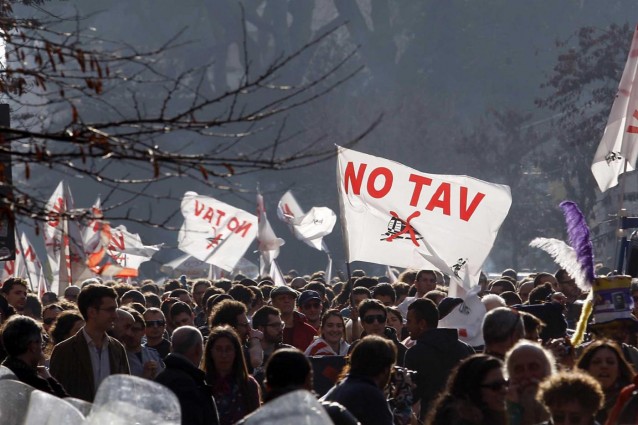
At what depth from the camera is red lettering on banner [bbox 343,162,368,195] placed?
41.5 ft

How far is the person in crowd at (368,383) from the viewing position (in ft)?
21.5

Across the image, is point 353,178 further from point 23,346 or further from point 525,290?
point 23,346

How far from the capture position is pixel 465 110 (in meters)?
70.6

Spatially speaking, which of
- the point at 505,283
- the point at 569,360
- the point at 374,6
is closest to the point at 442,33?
the point at 374,6

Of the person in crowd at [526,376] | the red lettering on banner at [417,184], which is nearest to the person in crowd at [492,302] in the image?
the red lettering on banner at [417,184]

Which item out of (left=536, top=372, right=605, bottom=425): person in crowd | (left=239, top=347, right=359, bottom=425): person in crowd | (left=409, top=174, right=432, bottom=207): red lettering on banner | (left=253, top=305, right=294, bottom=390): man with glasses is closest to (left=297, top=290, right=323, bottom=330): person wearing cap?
(left=253, top=305, right=294, bottom=390): man with glasses

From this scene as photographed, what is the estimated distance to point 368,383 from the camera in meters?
6.71

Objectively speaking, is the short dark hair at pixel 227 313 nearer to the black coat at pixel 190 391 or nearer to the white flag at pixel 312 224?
the black coat at pixel 190 391

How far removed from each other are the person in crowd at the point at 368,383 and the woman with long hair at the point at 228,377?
888 mm

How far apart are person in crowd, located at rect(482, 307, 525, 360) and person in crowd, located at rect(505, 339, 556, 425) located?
0.92 meters

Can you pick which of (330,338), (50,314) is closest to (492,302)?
(330,338)

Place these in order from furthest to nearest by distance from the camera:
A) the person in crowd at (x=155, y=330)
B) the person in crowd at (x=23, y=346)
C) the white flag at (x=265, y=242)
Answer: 1. the white flag at (x=265, y=242)
2. the person in crowd at (x=155, y=330)
3. the person in crowd at (x=23, y=346)

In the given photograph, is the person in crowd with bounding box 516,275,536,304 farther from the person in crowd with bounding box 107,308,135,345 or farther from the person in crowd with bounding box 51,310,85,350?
the person in crowd with bounding box 51,310,85,350

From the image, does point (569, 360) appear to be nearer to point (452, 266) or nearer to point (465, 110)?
point (452, 266)
